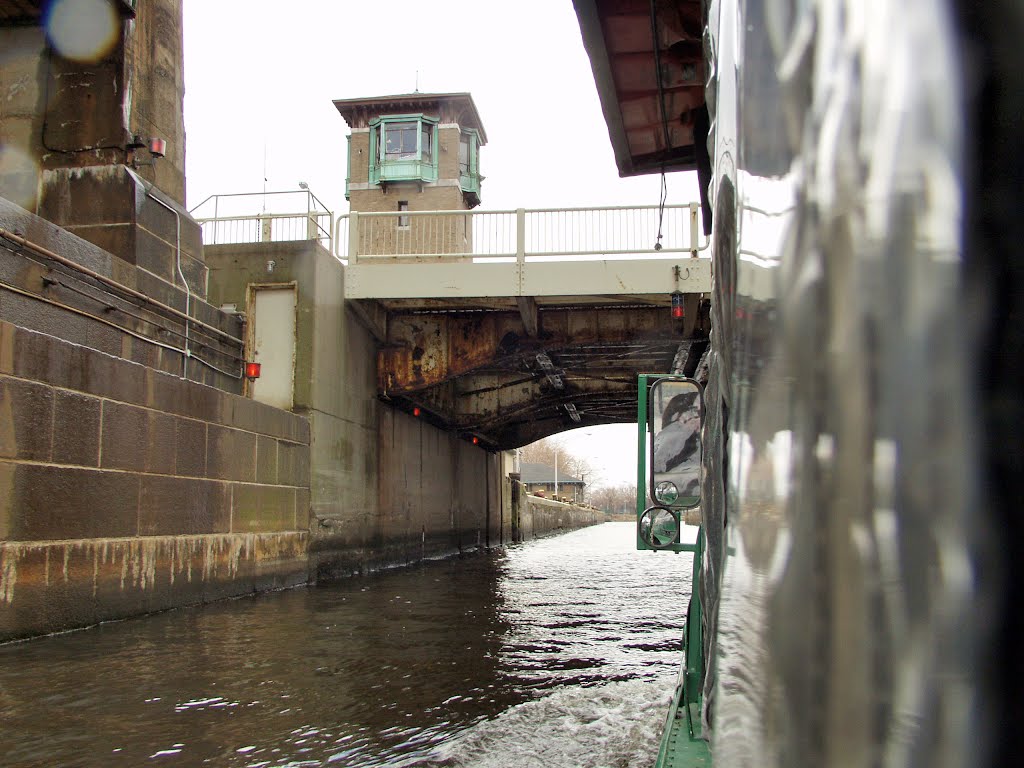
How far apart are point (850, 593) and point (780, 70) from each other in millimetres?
482

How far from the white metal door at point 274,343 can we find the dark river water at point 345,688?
4488 millimetres

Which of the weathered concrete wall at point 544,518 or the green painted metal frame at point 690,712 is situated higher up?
the green painted metal frame at point 690,712

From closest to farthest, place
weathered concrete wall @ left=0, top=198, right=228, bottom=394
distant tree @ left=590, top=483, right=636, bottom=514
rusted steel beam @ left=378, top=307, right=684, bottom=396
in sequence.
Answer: weathered concrete wall @ left=0, top=198, right=228, bottom=394
rusted steel beam @ left=378, top=307, right=684, bottom=396
distant tree @ left=590, top=483, right=636, bottom=514

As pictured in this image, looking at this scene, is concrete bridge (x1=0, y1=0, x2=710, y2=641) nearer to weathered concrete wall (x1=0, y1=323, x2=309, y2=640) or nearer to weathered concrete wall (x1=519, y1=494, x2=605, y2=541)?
weathered concrete wall (x1=0, y1=323, x2=309, y2=640)

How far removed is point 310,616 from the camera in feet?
30.9

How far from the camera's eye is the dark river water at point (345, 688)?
4328 mm

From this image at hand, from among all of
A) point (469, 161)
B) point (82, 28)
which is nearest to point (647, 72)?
point (82, 28)

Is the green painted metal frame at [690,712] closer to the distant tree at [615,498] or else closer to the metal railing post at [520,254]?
the metal railing post at [520,254]

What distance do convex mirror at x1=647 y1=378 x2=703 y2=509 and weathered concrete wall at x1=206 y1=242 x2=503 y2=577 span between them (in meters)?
11.3

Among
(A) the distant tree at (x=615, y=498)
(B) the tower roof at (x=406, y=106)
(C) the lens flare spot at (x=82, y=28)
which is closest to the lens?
(C) the lens flare spot at (x=82, y=28)

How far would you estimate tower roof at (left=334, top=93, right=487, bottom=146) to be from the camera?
161 ft

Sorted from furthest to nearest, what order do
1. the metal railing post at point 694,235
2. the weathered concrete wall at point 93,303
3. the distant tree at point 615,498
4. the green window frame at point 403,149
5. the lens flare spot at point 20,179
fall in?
the distant tree at point 615,498, the green window frame at point 403,149, the metal railing post at point 694,235, the lens flare spot at point 20,179, the weathered concrete wall at point 93,303

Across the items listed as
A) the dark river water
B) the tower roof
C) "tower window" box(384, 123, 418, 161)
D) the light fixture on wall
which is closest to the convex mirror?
the dark river water

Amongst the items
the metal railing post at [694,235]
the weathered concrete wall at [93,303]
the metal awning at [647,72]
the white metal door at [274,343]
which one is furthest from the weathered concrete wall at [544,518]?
the metal awning at [647,72]
